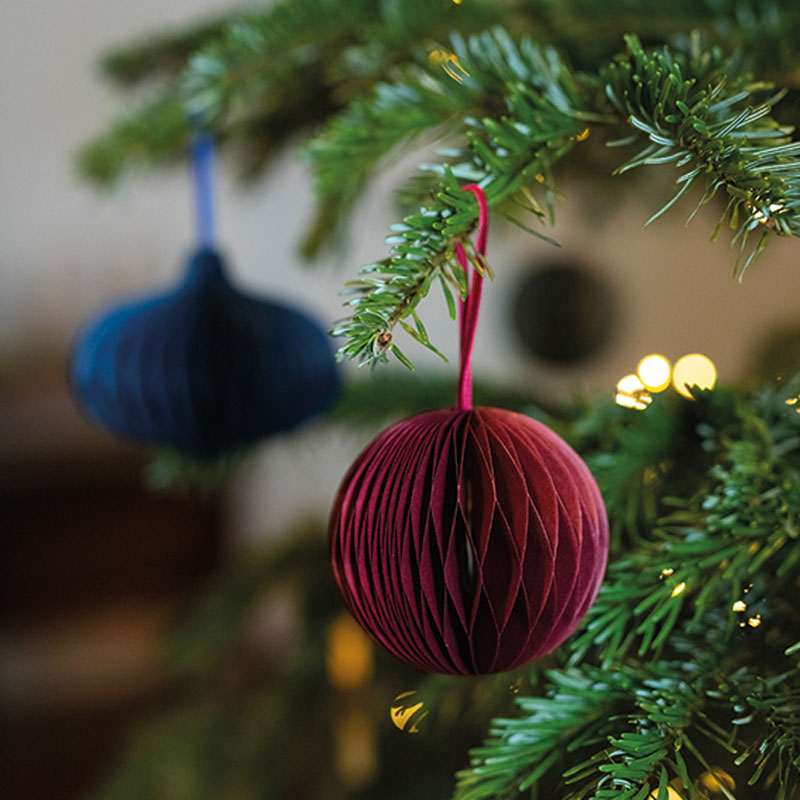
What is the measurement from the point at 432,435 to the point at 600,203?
0.43 metres

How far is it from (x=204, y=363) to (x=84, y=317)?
111 centimetres

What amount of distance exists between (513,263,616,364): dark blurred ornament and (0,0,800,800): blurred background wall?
0.05m

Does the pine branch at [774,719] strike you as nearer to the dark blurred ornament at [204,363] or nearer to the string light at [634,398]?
the string light at [634,398]

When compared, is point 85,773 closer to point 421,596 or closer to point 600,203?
point 600,203

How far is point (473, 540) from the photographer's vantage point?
0.58 ft

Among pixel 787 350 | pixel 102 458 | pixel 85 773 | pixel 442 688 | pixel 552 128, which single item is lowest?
pixel 85 773

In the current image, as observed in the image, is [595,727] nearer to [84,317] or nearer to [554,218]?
[554,218]

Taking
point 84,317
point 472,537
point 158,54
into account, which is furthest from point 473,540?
point 84,317

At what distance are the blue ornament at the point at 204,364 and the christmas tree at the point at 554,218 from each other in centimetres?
7

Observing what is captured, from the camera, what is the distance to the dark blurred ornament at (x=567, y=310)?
1.10 m

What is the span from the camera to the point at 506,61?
0.24 metres

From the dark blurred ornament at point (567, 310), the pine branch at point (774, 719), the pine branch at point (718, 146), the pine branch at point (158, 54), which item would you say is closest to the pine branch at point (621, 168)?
the pine branch at point (718, 146)

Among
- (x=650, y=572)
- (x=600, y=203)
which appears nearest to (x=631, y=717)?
(x=650, y=572)

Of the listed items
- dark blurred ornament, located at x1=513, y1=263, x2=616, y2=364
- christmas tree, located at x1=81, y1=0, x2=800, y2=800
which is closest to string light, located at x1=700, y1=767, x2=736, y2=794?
christmas tree, located at x1=81, y1=0, x2=800, y2=800
